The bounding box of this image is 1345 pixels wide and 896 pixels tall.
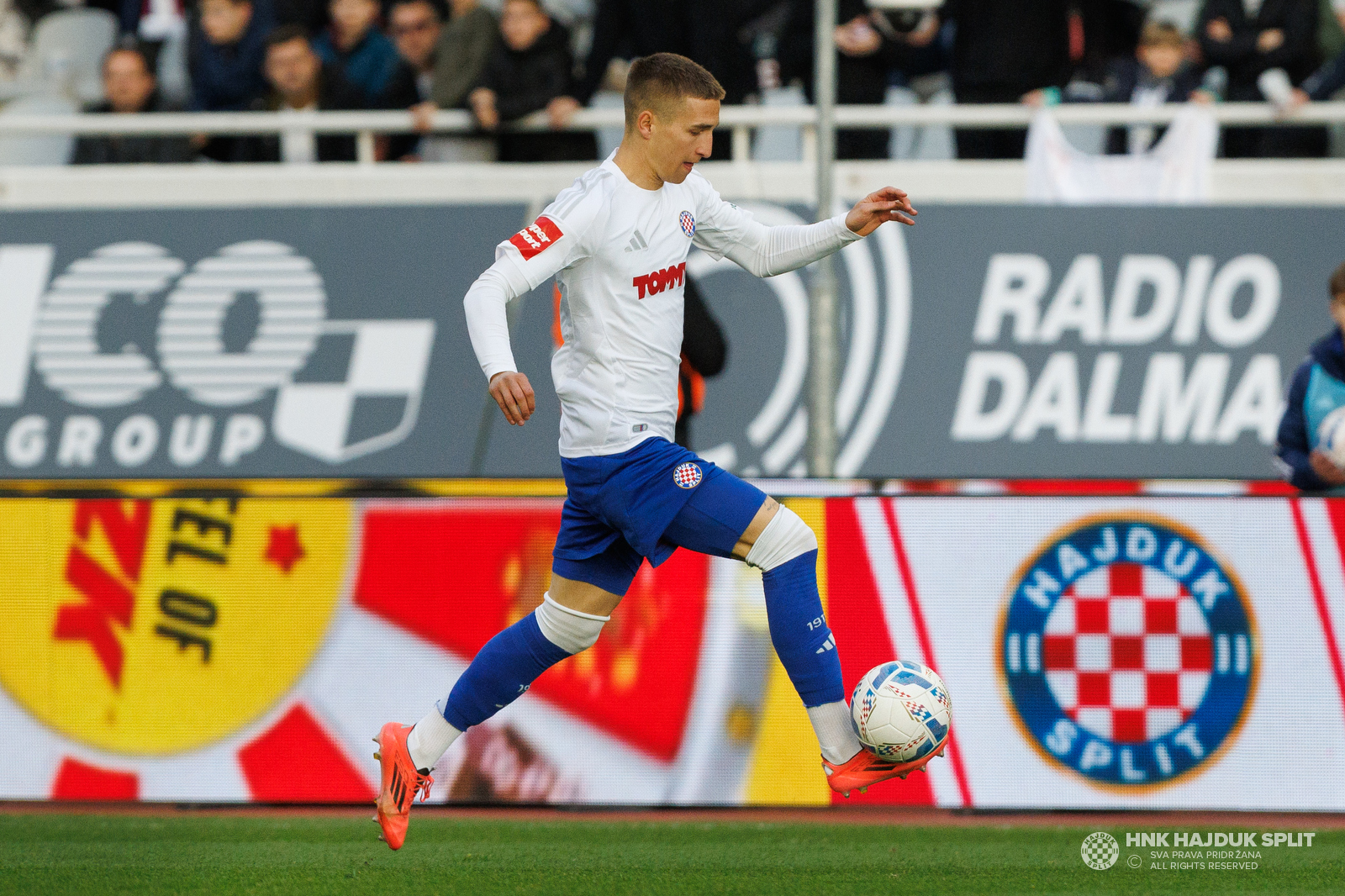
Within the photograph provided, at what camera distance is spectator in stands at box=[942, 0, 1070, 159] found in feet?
33.1

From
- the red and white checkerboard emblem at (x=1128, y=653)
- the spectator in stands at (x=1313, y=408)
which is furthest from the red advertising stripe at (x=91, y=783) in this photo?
the spectator in stands at (x=1313, y=408)

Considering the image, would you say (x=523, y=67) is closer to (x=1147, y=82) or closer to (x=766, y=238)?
(x=1147, y=82)

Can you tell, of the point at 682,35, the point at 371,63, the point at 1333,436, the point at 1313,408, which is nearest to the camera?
the point at 1333,436

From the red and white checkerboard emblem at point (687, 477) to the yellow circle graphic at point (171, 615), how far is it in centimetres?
186

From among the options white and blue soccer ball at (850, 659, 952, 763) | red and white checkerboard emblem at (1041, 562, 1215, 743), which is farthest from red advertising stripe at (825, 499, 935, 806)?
white and blue soccer ball at (850, 659, 952, 763)

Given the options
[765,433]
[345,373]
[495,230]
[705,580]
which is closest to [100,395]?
[345,373]

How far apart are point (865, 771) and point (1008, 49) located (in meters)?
6.82

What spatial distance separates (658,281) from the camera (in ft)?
14.8

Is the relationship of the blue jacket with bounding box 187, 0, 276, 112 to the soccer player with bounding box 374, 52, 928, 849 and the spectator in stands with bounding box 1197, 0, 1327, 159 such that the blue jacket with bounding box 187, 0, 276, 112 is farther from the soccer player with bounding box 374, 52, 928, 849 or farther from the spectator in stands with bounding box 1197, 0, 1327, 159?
the soccer player with bounding box 374, 52, 928, 849

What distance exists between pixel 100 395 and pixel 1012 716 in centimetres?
674

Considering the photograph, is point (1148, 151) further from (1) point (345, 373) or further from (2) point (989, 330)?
(1) point (345, 373)

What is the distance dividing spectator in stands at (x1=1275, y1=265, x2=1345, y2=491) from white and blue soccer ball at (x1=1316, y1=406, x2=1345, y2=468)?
0.6 inches

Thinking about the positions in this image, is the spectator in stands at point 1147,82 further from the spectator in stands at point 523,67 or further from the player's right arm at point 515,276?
the player's right arm at point 515,276

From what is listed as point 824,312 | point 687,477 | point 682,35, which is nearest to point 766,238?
point 687,477
